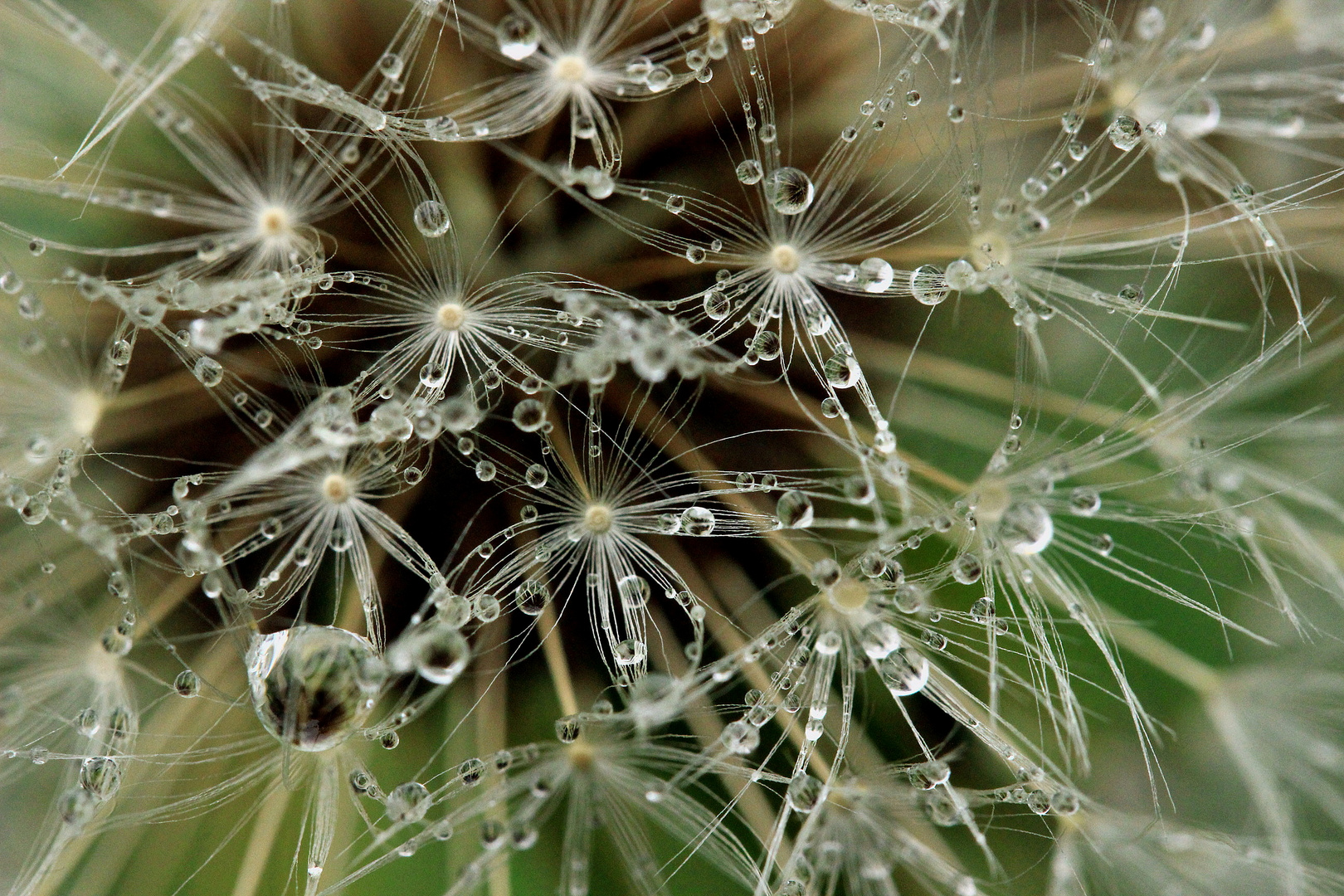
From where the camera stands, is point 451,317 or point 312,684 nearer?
Answer: point 312,684

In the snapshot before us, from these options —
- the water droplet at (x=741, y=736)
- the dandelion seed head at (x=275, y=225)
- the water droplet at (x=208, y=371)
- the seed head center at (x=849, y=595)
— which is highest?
the dandelion seed head at (x=275, y=225)

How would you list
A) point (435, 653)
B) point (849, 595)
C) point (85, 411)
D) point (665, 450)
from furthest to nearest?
point (665, 450), point (85, 411), point (849, 595), point (435, 653)

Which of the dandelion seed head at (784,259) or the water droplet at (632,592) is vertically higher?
the dandelion seed head at (784,259)

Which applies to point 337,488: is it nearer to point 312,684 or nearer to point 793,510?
point 312,684

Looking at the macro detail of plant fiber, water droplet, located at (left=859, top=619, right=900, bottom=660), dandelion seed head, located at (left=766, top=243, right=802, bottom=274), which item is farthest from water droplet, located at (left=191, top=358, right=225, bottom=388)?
water droplet, located at (left=859, top=619, right=900, bottom=660)

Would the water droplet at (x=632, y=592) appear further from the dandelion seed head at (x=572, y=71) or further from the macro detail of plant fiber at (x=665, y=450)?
→ the dandelion seed head at (x=572, y=71)

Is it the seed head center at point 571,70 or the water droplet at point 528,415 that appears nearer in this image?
the water droplet at point 528,415

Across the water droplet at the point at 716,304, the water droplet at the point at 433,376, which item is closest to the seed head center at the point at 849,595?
the water droplet at the point at 716,304

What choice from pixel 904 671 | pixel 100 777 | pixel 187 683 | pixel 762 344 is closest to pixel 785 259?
pixel 762 344
